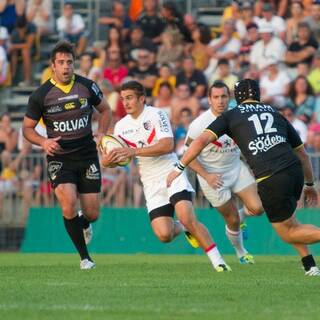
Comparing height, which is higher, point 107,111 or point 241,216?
point 107,111

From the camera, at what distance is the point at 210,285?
490 inches

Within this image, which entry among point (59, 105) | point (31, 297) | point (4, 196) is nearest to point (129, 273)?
point (59, 105)

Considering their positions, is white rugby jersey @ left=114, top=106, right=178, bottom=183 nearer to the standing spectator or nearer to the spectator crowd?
the spectator crowd

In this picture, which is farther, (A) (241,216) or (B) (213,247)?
(A) (241,216)

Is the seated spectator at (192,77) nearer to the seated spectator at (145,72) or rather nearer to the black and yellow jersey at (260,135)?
the seated spectator at (145,72)

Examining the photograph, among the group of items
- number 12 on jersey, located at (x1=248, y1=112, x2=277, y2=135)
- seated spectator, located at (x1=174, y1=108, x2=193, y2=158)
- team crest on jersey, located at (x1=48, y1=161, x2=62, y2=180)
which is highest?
number 12 on jersey, located at (x1=248, y1=112, x2=277, y2=135)

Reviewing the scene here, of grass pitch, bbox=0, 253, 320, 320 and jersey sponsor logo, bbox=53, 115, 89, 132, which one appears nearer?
grass pitch, bbox=0, 253, 320, 320

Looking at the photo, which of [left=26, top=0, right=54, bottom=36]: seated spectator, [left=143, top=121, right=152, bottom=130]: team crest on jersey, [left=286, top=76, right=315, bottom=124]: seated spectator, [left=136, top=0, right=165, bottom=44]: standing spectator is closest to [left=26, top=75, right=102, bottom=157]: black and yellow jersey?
[left=143, top=121, right=152, bottom=130]: team crest on jersey

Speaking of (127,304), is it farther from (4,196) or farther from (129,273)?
(4,196)

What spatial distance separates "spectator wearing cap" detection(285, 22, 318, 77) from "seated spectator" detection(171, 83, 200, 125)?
6.49ft

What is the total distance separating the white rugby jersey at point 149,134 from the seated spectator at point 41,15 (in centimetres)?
1347

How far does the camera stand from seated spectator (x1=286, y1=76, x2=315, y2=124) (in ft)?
75.8

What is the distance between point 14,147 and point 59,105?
32.7 ft

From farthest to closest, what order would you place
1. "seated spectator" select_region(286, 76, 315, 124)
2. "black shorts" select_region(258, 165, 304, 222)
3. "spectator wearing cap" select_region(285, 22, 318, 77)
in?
"spectator wearing cap" select_region(285, 22, 318, 77)
"seated spectator" select_region(286, 76, 315, 124)
"black shorts" select_region(258, 165, 304, 222)
